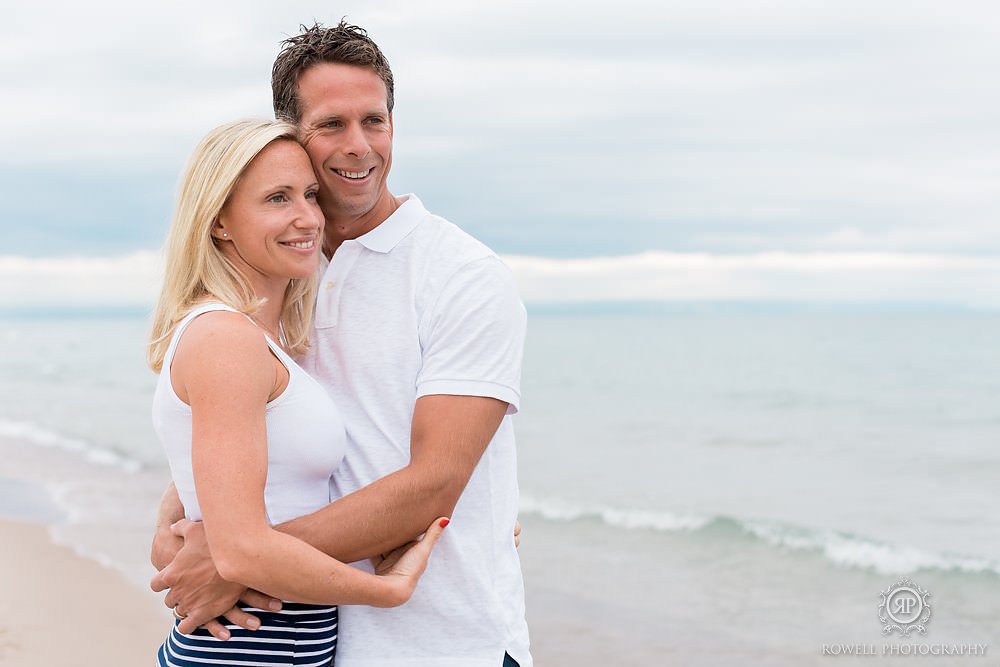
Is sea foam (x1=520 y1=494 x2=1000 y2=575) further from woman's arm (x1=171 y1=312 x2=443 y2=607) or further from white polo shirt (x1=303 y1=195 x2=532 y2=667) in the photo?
woman's arm (x1=171 y1=312 x2=443 y2=607)

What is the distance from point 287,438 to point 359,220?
2.39 feet

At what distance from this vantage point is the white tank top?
2385 mm

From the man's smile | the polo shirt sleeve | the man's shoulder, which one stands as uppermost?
the man's smile

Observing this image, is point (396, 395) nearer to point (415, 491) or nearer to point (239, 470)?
point (415, 491)

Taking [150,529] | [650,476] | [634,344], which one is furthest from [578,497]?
[634,344]

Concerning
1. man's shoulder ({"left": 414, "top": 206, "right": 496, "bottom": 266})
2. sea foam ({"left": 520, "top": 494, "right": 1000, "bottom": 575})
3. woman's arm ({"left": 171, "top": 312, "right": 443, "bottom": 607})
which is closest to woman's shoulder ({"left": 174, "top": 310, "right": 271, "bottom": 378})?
woman's arm ({"left": 171, "top": 312, "right": 443, "bottom": 607})

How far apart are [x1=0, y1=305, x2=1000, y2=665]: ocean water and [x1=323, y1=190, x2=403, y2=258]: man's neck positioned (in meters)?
4.57

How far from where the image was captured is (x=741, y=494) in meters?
12.5

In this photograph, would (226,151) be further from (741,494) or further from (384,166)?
(741,494)

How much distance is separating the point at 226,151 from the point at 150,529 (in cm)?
802

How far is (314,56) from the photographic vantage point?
278 cm

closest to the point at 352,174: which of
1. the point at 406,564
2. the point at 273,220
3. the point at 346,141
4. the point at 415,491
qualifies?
the point at 346,141

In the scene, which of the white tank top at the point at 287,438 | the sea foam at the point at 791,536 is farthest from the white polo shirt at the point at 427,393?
the sea foam at the point at 791,536

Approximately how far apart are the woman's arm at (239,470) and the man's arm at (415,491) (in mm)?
78
